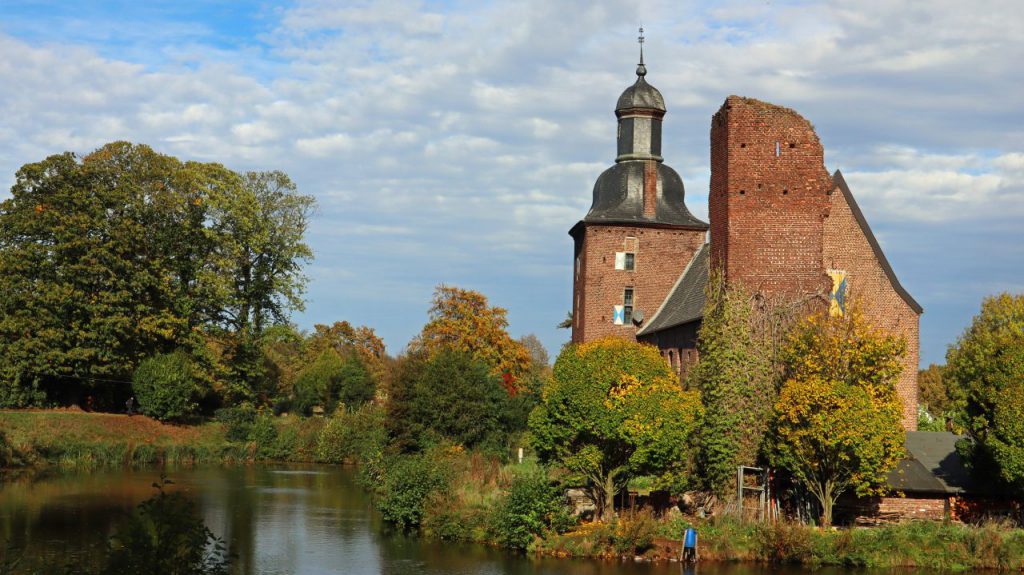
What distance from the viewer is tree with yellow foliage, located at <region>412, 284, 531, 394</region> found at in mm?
55000

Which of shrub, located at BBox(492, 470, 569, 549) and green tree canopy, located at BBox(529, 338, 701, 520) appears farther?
green tree canopy, located at BBox(529, 338, 701, 520)

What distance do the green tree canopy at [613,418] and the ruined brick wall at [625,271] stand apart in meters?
16.5

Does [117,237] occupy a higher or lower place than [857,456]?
higher

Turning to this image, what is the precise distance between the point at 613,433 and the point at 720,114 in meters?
9.53

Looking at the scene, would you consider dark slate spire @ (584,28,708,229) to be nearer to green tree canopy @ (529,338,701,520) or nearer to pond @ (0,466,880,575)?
pond @ (0,466,880,575)

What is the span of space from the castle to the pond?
917 centimetres

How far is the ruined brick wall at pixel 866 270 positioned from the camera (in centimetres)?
3241

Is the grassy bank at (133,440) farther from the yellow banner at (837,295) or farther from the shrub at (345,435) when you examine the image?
the yellow banner at (837,295)

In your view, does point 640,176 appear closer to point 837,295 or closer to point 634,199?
point 634,199

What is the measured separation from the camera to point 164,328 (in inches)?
1775

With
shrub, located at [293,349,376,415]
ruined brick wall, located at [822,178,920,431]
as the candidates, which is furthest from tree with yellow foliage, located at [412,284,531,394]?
ruined brick wall, located at [822,178,920,431]

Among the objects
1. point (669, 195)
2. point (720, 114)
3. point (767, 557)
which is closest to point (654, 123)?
point (669, 195)

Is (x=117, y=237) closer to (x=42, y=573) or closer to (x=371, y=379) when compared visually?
(x=371, y=379)

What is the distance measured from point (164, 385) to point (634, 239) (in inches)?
805
